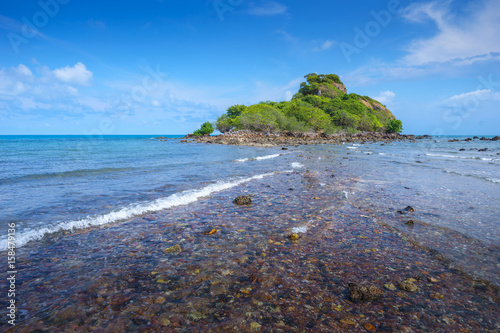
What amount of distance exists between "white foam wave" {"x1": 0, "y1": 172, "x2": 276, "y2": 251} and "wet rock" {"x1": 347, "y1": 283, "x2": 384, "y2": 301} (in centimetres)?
755

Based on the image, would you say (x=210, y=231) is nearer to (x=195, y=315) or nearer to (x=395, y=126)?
(x=195, y=315)

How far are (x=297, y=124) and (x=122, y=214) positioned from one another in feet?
282

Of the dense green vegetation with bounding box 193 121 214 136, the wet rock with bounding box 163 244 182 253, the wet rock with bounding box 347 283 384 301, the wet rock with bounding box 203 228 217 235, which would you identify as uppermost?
the dense green vegetation with bounding box 193 121 214 136

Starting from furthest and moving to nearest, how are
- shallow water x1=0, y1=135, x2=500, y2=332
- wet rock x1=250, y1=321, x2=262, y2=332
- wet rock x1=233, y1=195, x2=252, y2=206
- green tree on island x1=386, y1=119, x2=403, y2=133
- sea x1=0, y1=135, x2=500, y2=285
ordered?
green tree on island x1=386, y1=119, x2=403, y2=133 → wet rock x1=233, y1=195, x2=252, y2=206 → sea x1=0, y1=135, x2=500, y2=285 → shallow water x1=0, y1=135, x2=500, y2=332 → wet rock x1=250, y1=321, x2=262, y2=332

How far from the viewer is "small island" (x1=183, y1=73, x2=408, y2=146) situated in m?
84.9

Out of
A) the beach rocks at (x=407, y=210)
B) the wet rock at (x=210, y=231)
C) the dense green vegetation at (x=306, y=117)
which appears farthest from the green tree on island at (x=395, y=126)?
the wet rock at (x=210, y=231)

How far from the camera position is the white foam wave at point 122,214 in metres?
6.91

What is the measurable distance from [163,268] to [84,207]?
6.67 meters

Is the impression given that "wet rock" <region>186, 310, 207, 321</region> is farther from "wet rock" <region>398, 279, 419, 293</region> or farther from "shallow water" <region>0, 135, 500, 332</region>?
"wet rock" <region>398, 279, 419, 293</region>

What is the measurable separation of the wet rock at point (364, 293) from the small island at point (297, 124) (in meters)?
62.9

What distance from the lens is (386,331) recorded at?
3.49 metres

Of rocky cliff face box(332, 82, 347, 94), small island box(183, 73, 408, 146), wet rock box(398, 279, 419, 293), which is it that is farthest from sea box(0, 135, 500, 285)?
rocky cliff face box(332, 82, 347, 94)

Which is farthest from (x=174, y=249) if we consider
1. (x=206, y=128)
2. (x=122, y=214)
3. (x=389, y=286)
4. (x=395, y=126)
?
(x=395, y=126)

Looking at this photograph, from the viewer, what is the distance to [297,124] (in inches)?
3543
